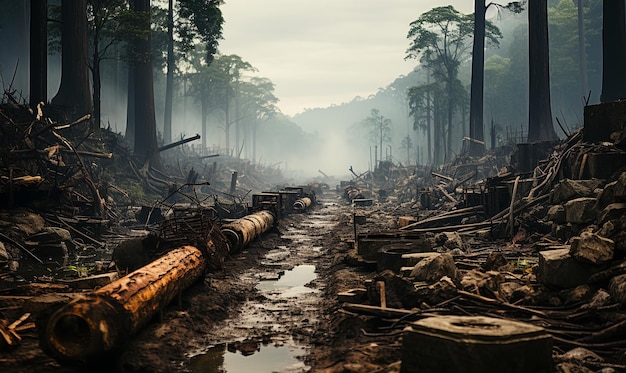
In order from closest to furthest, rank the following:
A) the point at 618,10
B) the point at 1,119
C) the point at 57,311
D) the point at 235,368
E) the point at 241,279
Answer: the point at 57,311 → the point at 235,368 → the point at 241,279 → the point at 1,119 → the point at 618,10

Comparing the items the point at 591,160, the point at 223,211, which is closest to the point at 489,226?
the point at 591,160

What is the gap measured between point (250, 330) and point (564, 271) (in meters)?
4.22

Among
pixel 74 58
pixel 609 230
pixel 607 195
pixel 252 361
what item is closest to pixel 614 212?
pixel 609 230

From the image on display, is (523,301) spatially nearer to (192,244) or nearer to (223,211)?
(192,244)

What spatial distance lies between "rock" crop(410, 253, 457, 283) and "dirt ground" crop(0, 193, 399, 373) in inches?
50.6

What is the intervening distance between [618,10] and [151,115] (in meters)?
22.8

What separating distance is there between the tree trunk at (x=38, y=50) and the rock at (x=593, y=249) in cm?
1934

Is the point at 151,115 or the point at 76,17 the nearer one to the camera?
the point at 76,17

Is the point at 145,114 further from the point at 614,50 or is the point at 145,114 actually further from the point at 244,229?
the point at 614,50

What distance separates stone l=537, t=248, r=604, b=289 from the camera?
7332 millimetres

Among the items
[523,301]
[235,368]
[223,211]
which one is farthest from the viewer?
[223,211]

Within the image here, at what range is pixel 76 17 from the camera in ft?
82.2

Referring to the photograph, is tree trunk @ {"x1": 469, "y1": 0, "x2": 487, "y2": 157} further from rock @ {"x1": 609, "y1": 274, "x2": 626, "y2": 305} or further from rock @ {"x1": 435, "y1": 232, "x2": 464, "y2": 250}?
rock @ {"x1": 609, "y1": 274, "x2": 626, "y2": 305}

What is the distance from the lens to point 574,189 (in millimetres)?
12438
